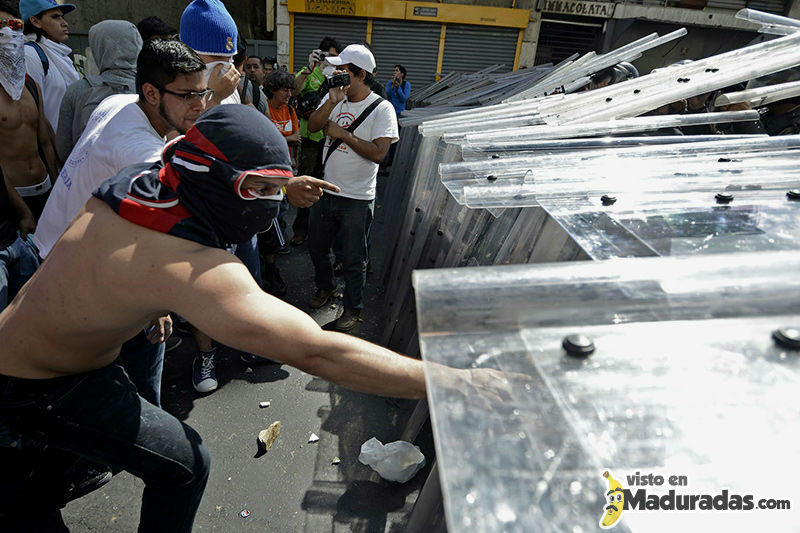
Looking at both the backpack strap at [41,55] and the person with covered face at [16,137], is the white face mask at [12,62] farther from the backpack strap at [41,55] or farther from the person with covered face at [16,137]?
the backpack strap at [41,55]

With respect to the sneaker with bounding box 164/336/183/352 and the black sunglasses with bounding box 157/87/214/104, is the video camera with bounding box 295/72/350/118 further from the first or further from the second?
the sneaker with bounding box 164/336/183/352

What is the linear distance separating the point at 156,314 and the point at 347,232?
2207 millimetres

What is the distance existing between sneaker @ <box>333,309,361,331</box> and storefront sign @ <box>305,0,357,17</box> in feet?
38.9

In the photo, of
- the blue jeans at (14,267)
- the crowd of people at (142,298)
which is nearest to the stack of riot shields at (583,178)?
the crowd of people at (142,298)

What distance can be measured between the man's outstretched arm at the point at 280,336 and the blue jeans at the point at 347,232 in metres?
2.33

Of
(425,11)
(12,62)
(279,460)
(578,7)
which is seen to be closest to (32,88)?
(12,62)

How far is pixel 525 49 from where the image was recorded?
559 inches

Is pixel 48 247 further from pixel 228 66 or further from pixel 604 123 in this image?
pixel 604 123

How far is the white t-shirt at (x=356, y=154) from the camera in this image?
3541 mm

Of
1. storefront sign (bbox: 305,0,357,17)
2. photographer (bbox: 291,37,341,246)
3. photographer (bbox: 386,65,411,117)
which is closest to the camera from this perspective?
photographer (bbox: 291,37,341,246)

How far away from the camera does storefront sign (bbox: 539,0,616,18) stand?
13914 millimetres

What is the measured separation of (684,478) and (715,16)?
17.8 metres

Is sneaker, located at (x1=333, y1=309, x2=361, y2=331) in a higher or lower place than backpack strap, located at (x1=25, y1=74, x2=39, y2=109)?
lower

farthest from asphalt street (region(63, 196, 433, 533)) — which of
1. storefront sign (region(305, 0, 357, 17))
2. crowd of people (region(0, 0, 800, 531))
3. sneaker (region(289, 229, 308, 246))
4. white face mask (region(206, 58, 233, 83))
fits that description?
storefront sign (region(305, 0, 357, 17))
